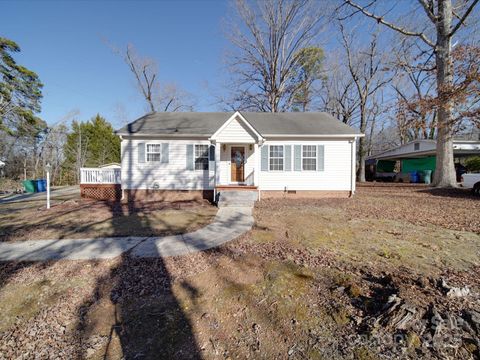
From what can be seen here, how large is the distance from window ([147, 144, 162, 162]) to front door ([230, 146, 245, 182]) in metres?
3.82

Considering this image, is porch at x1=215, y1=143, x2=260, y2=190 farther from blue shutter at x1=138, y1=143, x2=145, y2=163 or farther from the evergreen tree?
the evergreen tree

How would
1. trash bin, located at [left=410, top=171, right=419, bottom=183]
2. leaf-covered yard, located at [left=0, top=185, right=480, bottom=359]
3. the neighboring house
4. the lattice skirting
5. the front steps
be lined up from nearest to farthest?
1. leaf-covered yard, located at [left=0, top=185, right=480, bottom=359]
2. the front steps
3. the neighboring house
4. the lattice skirting
5. trash bin, located at [left=410, top=171, right=419, bottom=183]

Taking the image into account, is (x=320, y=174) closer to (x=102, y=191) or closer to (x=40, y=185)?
(x=102, y=191)

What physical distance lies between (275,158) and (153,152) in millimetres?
6394

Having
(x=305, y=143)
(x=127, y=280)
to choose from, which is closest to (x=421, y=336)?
(x=127, y=280)

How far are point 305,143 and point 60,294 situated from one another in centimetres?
1112

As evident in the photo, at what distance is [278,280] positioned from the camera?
3.62m

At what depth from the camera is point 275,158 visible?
39.0 ft

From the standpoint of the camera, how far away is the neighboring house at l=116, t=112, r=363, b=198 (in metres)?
11.5

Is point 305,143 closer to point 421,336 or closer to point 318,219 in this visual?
point 318,219

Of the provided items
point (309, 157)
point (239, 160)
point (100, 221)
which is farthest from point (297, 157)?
point (100, 221)

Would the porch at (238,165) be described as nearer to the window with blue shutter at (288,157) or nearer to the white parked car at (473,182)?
the window with blue shutter at (288,157)

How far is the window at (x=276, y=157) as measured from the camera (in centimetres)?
1188

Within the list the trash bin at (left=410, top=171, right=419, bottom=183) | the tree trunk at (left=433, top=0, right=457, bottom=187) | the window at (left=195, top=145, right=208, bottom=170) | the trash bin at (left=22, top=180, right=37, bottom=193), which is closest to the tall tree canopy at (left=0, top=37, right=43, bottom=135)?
the trash bin at (left=22, top=180, right=37, bottom=193)
